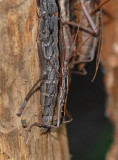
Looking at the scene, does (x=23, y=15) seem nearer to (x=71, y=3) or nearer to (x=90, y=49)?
(x=71, y=3)

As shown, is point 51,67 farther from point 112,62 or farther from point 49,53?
point 112,62

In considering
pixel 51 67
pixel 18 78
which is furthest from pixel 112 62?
pixel 18 78

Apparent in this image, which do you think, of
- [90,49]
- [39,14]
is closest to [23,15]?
[39,14]

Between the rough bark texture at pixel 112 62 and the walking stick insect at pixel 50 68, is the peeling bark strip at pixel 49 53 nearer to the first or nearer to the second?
the walking stick insect at pixel 50 68

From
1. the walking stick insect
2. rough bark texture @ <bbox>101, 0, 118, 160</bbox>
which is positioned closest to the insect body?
the walking stick insect

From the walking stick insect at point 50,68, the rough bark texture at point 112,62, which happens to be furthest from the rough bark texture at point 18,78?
the rough bark texture at point 112,62
